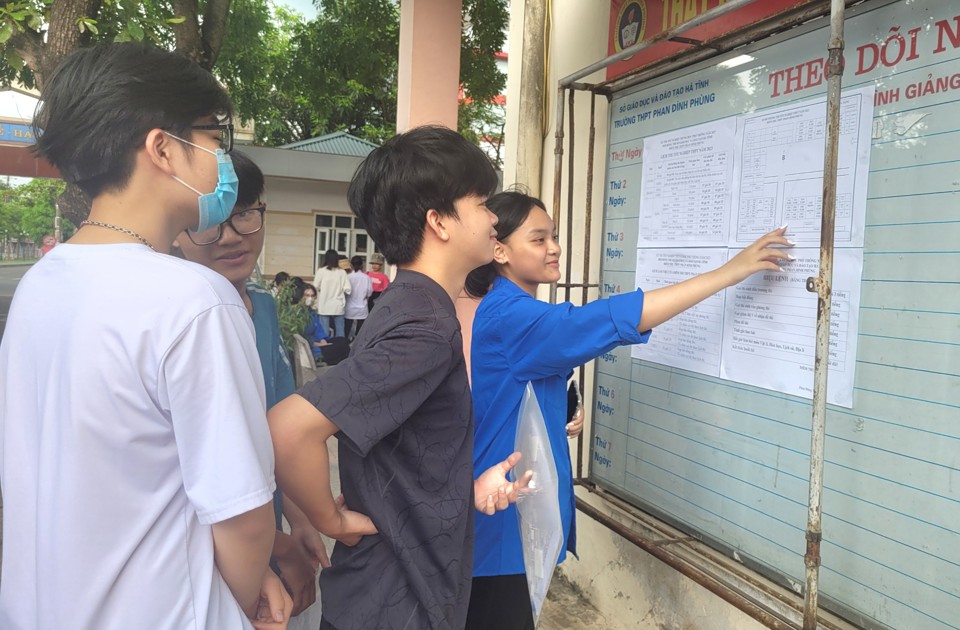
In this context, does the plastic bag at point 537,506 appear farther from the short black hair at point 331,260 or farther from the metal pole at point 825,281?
the short black hair at point 331,260

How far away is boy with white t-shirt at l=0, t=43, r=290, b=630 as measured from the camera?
3.17ft

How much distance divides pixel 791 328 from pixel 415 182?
3.53 feet

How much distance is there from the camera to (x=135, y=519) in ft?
3.26

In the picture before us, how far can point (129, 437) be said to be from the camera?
975mm

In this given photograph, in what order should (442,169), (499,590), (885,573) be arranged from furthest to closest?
1. (499,590)
2. (885,573)
3. (442,169)

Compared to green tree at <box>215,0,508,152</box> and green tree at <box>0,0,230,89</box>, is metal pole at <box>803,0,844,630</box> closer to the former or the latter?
green tree at <box>0,0,230,89</box>

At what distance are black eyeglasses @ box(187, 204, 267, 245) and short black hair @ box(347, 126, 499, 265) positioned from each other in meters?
0.50

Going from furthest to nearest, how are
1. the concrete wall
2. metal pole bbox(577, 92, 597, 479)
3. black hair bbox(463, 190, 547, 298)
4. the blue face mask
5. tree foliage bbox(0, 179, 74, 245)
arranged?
tree foliage bbox(0, 179, 74, 245)
metal pole bbox(577, 92, 597, 479)
the concrete wall
black hair bbox(463, 190, 547, 298)
the blue face mask

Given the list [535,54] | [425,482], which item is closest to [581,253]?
[535,54]

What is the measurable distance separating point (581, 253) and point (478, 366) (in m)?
1.26

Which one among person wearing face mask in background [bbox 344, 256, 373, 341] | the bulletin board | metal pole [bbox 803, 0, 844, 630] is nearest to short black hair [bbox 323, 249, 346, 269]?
person wearing face mask in background [bbox 344, 256, 373, 341]

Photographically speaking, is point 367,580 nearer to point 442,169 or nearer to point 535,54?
point 442,169

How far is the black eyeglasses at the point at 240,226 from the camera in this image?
1782 millimetres

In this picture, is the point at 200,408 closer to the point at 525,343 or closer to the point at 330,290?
the point at 525,343
